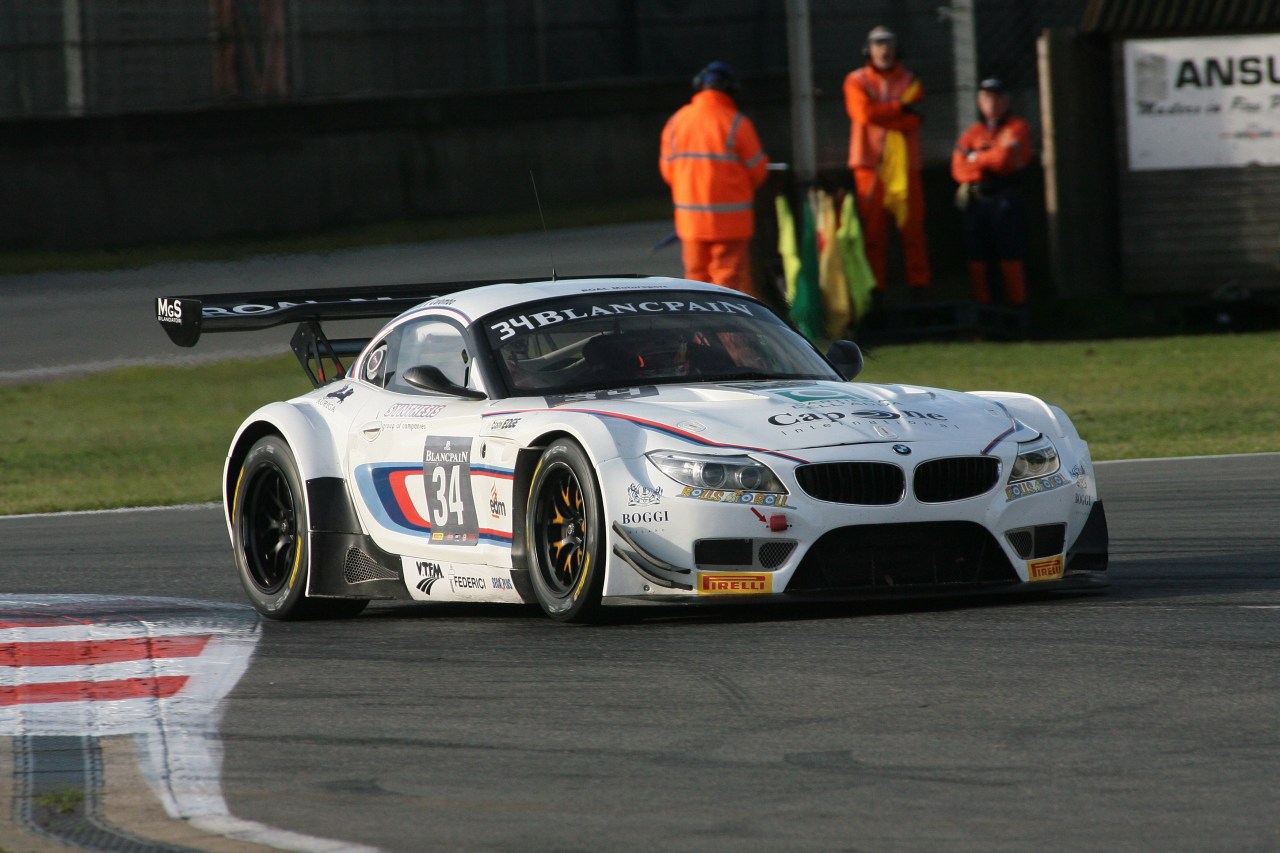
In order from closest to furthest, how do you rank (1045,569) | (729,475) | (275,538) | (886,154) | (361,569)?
(729,475) → (1045,569) → (361,569) → (275,538) → (886,154)

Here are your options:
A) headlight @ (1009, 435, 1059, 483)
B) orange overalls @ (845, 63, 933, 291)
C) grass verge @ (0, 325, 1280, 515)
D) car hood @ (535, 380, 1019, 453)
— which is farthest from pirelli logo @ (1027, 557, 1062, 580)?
orange overalls @ (845, 63, 933, 291)

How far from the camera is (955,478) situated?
24.1 feet

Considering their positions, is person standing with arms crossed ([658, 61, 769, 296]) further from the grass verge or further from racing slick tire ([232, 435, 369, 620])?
racing slick tire ([232, 435, 369, 620])

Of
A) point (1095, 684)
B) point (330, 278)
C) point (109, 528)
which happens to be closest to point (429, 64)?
point (330, 278)

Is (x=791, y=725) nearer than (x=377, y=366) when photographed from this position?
Yes

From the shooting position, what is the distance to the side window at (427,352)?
853 centimetres

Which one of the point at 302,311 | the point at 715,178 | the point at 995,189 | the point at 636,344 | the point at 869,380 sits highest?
the point at 715,178

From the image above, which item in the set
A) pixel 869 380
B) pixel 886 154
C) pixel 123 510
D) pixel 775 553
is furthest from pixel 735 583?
pixel 886 154

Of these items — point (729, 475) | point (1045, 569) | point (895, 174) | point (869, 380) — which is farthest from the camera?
point (895, 174)

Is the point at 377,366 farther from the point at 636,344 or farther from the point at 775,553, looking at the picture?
the point at 775,553

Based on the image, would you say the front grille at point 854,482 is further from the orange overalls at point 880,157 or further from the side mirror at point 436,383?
the orange overalls at point 880,157

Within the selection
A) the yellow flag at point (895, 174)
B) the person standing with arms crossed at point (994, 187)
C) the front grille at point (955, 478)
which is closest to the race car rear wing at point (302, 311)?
the front grille at point (955, 478)

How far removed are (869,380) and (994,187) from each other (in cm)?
290

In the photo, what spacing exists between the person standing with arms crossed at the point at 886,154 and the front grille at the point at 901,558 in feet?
40.3
